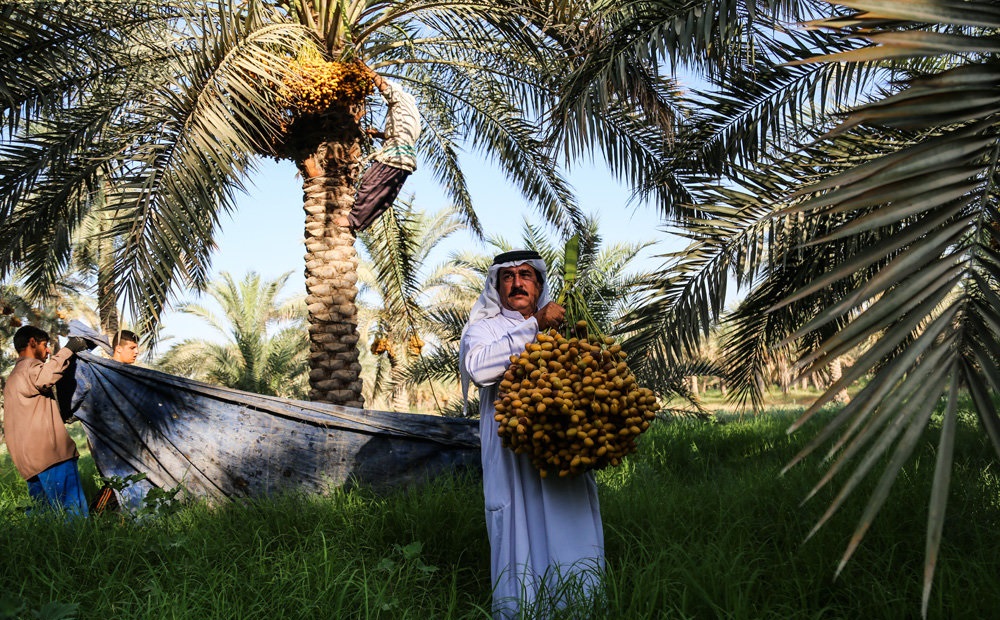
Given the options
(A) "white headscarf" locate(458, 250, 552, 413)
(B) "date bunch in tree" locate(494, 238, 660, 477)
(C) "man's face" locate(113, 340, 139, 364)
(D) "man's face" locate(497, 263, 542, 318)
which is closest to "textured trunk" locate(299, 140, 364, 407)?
Result: (C) "man's face" locate(113, 340, 139, 364)

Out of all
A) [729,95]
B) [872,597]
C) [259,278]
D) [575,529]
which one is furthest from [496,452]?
[259,278]

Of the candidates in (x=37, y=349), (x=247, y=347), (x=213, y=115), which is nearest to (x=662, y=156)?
(x=213, y=115)

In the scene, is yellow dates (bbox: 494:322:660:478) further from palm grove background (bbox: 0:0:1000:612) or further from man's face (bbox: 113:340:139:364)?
man's face (bbox: 113:340:139:364)

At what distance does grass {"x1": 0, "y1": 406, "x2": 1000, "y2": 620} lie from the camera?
2990 mm

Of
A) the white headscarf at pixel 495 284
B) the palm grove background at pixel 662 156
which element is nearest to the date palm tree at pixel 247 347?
the palm grove background at pixel 662 156

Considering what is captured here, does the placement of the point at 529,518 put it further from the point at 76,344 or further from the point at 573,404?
the point at 76,344

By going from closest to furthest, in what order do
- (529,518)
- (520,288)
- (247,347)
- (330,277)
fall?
(529,518)
(520,288)
(330,277)
(247,347)

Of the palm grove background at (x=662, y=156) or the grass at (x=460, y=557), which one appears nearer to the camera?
the palm grove background at (x=662, y=156)

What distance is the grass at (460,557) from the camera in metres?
2.99

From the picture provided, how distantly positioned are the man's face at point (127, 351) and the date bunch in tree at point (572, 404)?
4.37m

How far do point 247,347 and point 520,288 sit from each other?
43.9ft

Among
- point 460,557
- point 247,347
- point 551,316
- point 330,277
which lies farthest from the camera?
point 247,347

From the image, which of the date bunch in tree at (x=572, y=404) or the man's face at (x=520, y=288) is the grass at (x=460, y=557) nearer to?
the date bunch in tree at (x=572, y=404)

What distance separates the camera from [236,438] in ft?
17.7
